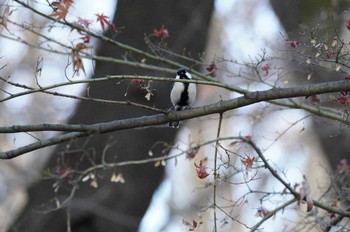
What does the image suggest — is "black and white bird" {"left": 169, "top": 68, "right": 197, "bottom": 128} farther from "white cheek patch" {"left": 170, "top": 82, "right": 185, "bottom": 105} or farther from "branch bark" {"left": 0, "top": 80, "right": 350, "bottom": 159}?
"branch bark" {"left": 0, "top": 80, "right": 350, "bottom": 159}

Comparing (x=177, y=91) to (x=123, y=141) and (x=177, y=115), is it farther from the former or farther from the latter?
(x=123, y=141)

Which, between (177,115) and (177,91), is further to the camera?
(177,91)

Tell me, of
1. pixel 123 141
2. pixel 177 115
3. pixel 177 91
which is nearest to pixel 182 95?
pixel 177 91

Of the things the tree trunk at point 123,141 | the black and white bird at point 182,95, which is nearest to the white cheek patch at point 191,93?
the black and white bird at point 182,95

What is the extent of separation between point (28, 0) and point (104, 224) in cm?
182

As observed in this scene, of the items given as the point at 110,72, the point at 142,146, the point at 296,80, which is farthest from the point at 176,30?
the point at 296,80

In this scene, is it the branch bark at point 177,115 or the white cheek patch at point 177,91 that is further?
the white cheek patch at point 177,91

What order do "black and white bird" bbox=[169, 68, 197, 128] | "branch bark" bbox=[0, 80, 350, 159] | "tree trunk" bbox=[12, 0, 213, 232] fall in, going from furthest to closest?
1. "tree trunk" bbox=[12, 0, 213, 232]
2. "black and white bird" bbox=[169, 68, 197, 128]
3. "branch bark" bbox=[0, 80, 350, 159]

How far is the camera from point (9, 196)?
32.7 feet

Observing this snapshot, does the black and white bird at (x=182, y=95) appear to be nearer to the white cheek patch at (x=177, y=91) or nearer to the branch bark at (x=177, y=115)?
the white cheek patch at (x=177, y=91)

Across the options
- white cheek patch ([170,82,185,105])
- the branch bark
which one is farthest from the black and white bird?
the branch bark

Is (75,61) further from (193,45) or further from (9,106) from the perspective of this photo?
(9,106)

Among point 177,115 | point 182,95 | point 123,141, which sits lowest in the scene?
point 177,115

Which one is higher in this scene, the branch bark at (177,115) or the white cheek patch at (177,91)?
the white cheek patch at (177,91)
